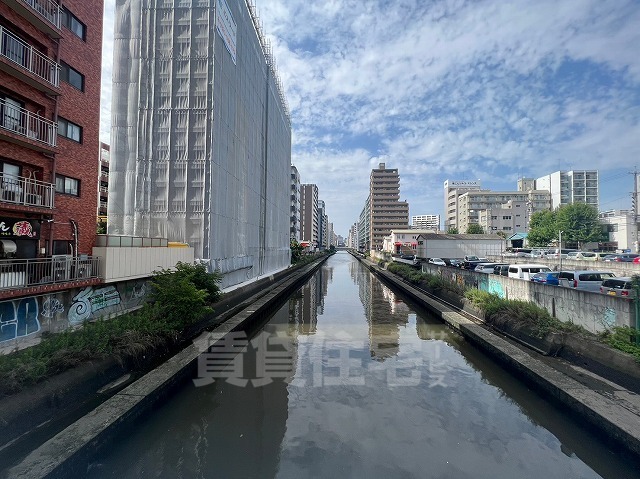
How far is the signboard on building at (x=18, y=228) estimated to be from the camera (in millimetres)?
9773

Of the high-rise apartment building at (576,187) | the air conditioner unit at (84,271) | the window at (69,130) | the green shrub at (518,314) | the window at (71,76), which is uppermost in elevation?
the high-rise apartment building at (576,187)

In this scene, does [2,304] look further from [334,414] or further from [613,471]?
[613,471]

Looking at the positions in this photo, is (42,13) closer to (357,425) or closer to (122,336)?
(122,336)

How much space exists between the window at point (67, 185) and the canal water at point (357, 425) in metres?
8.16

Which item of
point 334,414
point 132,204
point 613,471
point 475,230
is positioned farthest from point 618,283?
point 475,230

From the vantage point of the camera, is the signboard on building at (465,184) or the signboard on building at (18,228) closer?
the signboard on building at (18,228)

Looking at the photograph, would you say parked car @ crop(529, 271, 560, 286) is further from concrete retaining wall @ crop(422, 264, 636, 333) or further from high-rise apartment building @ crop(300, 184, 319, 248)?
high-rise apartment building @ crop(300, 184, 319, 248)

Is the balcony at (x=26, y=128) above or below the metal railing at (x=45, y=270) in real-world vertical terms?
above

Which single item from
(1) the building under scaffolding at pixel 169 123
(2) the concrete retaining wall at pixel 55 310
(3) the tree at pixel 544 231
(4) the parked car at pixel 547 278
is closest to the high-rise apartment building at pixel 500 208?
(3) the tree at pixel 544 231

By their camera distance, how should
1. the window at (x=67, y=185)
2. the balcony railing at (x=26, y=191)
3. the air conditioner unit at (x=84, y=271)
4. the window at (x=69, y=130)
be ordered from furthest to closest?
the window at (x=69, y=130), the window at (x=67, y=185), the air conditioner unit at (x=84, y=271), the balcony railing at (x=26, y=191)

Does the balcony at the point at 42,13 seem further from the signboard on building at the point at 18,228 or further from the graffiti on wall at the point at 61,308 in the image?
the graffiti on wall at the point at 61,308

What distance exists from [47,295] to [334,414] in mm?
8557

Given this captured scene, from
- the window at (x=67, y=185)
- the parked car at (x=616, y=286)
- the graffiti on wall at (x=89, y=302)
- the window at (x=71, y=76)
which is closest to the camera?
the graffiti on wall at (x=89, y=302)

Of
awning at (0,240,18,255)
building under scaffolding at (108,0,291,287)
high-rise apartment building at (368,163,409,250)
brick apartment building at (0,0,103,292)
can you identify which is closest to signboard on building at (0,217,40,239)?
brick apartment building at (0,0,103,292)
